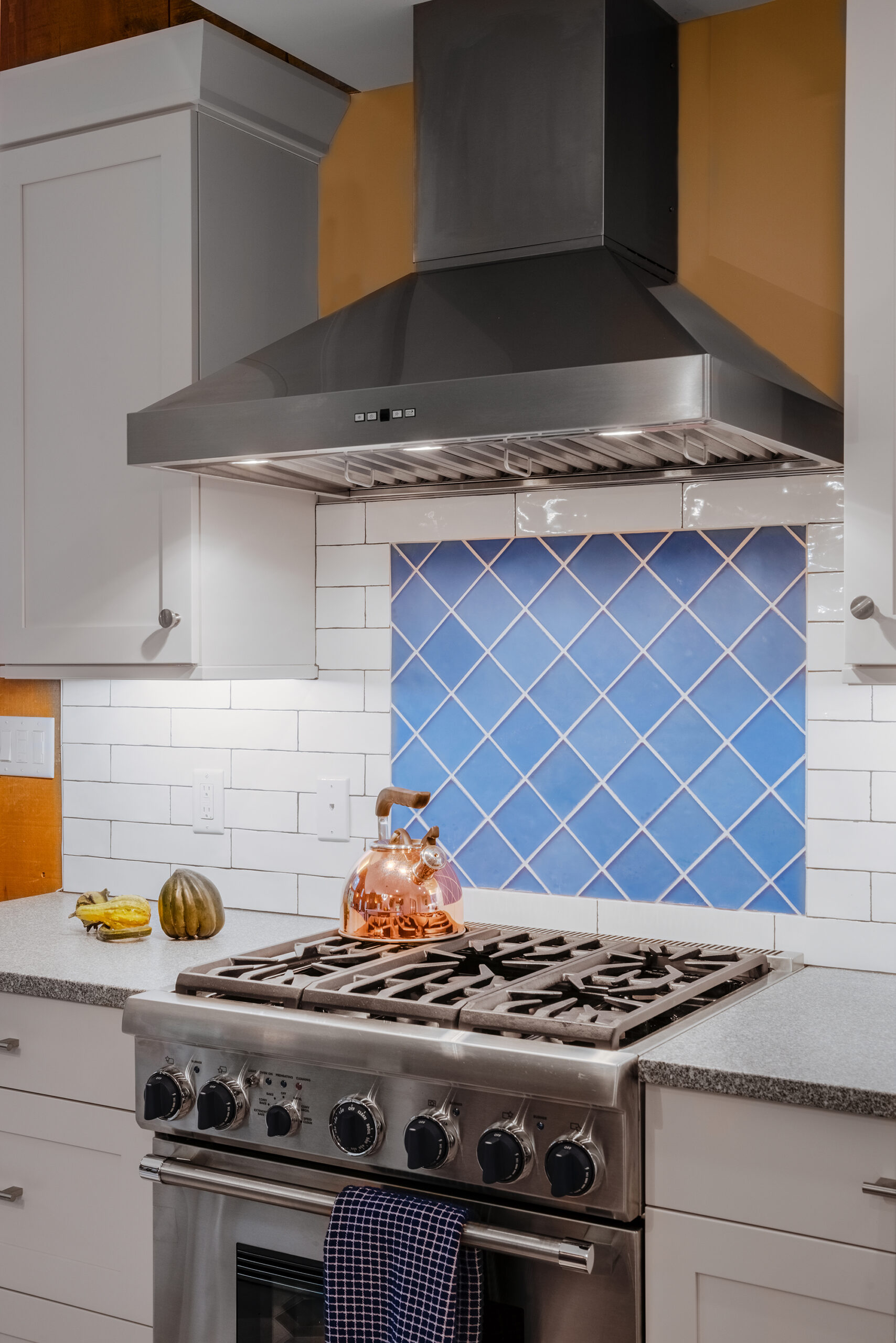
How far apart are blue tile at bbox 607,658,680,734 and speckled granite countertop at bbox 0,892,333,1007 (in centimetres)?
68

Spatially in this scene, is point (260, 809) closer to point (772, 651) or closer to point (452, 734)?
point (452, 734)

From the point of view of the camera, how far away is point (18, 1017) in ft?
7.29

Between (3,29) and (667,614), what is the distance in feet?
6.24

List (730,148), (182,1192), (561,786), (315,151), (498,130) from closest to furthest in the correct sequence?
(182,1192)
(498,130)
(730,148)
(561,786)
(315,151)

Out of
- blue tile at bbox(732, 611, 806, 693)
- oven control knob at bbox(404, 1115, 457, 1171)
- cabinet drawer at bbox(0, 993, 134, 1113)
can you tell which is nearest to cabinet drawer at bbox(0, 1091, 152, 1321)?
cabinet drawer at bbox(0, 993, 134, 1113)

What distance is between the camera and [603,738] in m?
2.43

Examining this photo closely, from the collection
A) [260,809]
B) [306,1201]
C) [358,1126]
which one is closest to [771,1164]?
[358,1126]

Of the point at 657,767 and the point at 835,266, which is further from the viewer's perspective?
the point at 657,767

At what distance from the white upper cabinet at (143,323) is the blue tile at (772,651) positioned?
34.3 inches

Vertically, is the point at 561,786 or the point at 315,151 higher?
the point at 315,151

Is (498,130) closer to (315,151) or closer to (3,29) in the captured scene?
(315,151)

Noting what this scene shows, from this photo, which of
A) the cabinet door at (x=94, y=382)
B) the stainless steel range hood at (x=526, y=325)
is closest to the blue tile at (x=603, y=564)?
the stainless steel range hood at (x=526, y=325)

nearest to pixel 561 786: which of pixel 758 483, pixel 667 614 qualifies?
pixel 667 614

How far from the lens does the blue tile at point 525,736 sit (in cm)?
248
